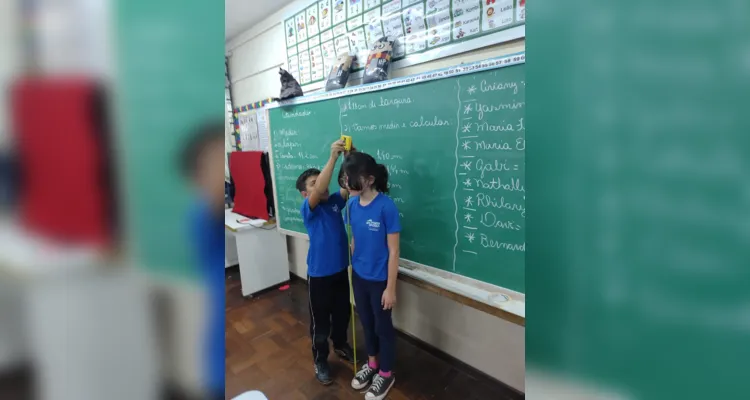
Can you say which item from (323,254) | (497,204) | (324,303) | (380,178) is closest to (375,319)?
(324,303)

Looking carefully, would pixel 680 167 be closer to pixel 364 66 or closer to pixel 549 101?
pixel 549 101

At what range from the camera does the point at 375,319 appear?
198cm

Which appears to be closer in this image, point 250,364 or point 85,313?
point 85,313

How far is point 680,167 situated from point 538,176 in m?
0.16

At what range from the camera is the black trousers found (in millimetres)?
2121

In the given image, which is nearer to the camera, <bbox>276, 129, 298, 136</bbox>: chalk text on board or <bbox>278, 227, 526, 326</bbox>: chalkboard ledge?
<bbox>278, 227, 526, 326</bbox>: chalkboard ledge

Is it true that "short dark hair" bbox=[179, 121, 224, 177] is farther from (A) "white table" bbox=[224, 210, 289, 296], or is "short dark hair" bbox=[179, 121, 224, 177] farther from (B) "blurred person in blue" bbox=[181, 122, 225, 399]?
(A) "white table" bbox=[224, 210, 289, 296]

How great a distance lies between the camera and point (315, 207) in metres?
2.01

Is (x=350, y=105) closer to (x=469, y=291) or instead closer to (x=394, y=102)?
(x=394, y=102)

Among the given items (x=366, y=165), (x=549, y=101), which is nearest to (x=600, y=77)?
(x=549, y=101)

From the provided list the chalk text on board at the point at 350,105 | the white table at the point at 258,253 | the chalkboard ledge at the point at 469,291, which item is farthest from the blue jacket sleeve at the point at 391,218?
the white table at the point at 258,253

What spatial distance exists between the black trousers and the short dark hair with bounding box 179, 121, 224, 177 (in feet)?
6.16

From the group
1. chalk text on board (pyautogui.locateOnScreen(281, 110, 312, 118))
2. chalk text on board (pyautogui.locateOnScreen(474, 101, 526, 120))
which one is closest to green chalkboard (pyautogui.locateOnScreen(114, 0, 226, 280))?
chalk text on board (pyautogui.locateOnScreen(474, 101, 526, 120))

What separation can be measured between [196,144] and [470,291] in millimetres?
1627
